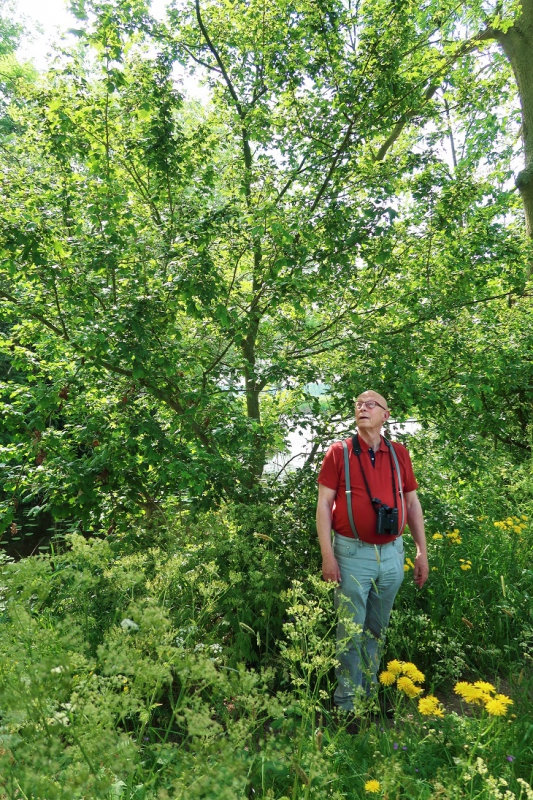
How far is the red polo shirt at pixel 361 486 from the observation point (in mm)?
3041

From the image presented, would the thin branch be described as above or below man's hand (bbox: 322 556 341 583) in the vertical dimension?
above

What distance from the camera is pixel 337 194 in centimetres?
490

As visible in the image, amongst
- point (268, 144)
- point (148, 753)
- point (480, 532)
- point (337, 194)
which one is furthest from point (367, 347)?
point (148, 753)

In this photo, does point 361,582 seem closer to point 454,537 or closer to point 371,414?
point 371,414

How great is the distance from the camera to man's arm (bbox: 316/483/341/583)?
304cm

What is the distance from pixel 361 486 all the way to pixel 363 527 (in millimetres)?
217

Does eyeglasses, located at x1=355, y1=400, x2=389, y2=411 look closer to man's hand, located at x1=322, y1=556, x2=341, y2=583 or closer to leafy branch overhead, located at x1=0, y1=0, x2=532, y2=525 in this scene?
man's hand, located at x1=322, y1=556, x2=341, y2=583

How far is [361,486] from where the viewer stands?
3090mm

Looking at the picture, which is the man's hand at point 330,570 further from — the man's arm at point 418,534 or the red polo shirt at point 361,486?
the man's arm at point 418,534

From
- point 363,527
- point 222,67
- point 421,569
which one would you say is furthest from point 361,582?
point 222,67

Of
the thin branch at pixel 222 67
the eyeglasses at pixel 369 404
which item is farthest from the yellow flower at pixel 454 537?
the thin branch at pixel 222 67

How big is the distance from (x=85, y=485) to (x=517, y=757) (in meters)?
3.21

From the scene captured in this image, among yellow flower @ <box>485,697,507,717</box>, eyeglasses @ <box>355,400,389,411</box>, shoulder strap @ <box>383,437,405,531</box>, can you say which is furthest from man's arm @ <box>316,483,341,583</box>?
yellow flower @ <box>485,697,507,717</box>

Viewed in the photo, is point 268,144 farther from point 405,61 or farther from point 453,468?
point 453,468
